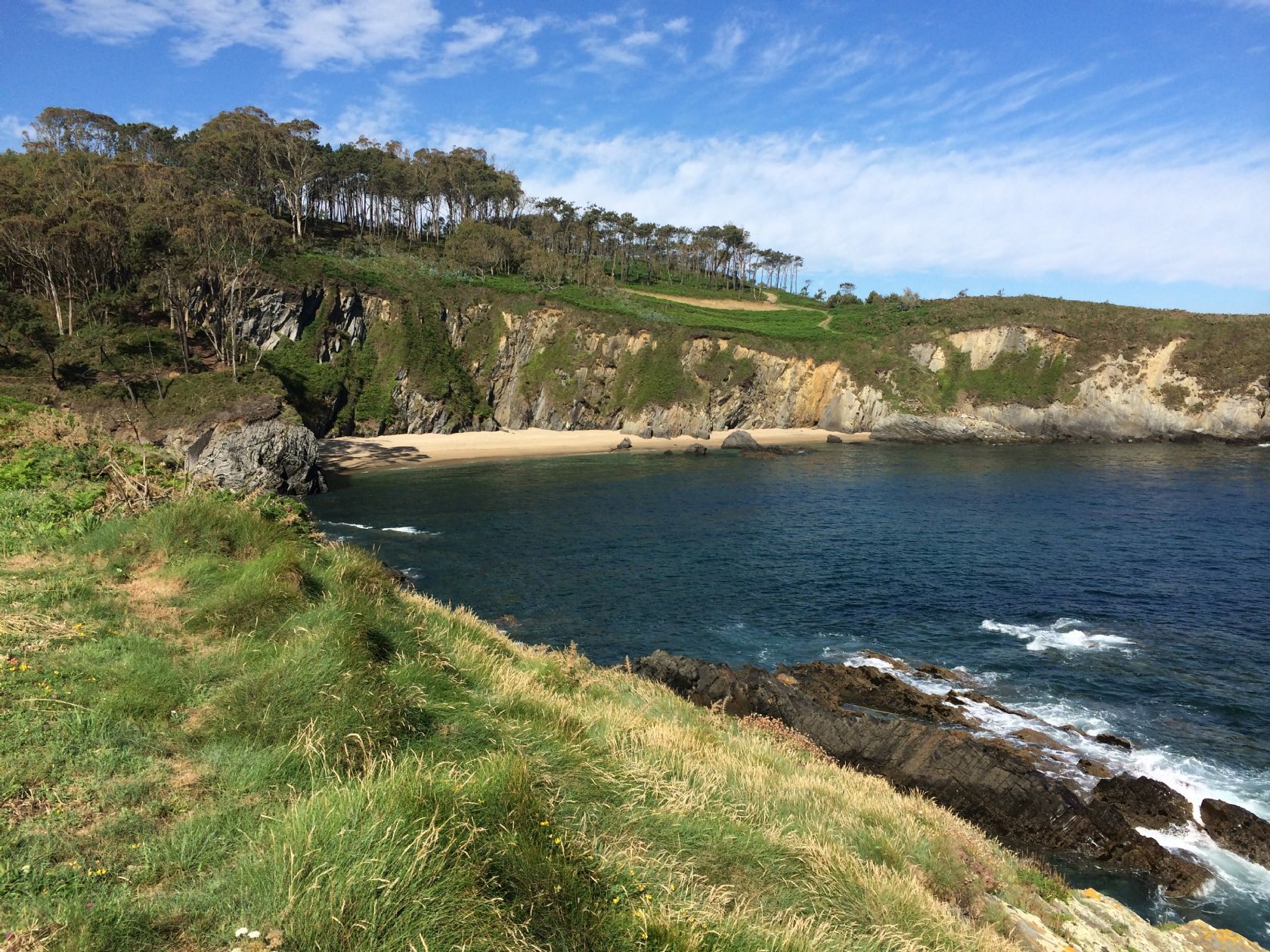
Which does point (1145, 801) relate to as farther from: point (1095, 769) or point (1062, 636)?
point (1062, 636)

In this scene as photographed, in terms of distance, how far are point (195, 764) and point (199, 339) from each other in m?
66.5

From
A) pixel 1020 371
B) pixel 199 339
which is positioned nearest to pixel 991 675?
pixel 199 339

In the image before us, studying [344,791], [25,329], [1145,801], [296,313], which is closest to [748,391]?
[296,313]

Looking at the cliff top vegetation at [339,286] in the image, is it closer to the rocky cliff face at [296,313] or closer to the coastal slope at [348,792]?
the rocky cliff face at [296,313]

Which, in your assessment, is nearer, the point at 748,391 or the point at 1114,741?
the point at 1114,741

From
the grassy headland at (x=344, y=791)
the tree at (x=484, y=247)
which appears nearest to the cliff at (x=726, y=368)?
the tree at (x=484, y=247)

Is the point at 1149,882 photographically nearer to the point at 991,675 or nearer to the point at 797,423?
the point at 991,675

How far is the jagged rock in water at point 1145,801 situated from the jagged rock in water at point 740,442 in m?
58.1

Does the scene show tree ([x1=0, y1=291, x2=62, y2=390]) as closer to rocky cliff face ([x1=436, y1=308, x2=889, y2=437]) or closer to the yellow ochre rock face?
rocky cliff face ([x1=436, y1=308, x2=889, y2=437])

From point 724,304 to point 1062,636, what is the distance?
341 ft

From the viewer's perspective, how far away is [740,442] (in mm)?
74812

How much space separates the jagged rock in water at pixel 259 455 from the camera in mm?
43094

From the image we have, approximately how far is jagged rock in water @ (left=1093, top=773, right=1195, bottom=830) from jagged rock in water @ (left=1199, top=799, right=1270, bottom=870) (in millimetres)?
407

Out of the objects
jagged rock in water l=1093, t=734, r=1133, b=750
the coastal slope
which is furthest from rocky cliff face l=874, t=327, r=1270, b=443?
the coastal slope
